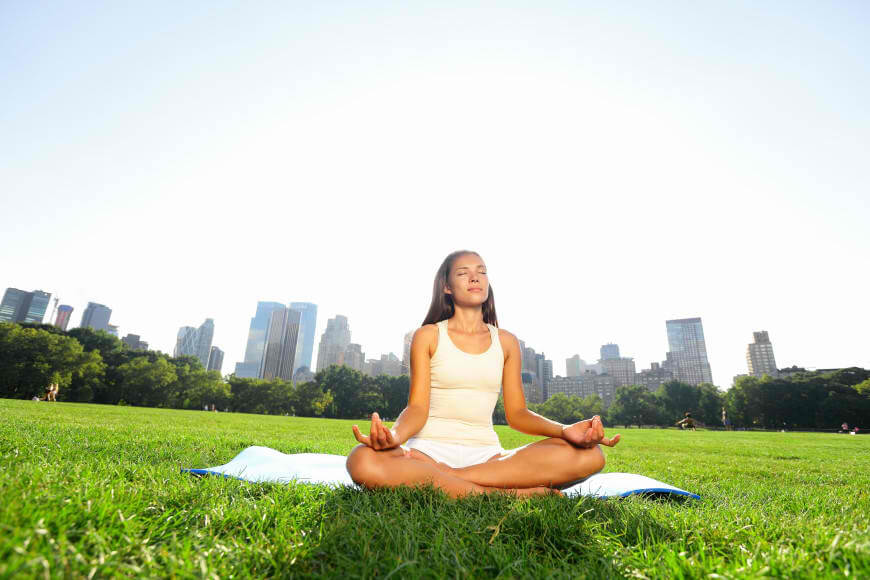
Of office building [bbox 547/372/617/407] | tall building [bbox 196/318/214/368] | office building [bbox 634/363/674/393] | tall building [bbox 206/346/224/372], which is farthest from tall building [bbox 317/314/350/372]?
office building [bbox 634/363/674/393]

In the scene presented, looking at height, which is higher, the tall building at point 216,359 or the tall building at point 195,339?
the tall building at point 195,339

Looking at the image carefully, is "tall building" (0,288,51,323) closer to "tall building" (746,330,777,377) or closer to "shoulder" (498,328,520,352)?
"shoulder" (498,328,520,352)

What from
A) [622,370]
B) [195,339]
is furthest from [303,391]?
[195,339]

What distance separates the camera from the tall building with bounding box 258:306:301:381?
13438 centimetres

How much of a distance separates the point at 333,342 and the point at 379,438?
152 m

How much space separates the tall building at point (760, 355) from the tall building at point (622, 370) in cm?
3141

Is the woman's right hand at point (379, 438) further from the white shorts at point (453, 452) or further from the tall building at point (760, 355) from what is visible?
the tall building at point (760, 355)

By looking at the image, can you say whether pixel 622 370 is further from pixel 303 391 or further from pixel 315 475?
pixel 315 475

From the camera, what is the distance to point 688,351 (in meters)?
152

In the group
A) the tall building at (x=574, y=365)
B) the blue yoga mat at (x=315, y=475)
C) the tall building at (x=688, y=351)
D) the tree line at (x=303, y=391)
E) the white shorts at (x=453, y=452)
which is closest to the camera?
the white shorts at (x=453, y=452)

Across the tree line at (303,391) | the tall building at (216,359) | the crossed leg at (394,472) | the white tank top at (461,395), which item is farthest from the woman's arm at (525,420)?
the tall building at (216,359)

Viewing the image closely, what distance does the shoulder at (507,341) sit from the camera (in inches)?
131

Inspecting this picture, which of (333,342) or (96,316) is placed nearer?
(96,316)

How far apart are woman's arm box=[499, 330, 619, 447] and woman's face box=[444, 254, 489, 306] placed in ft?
1.37
